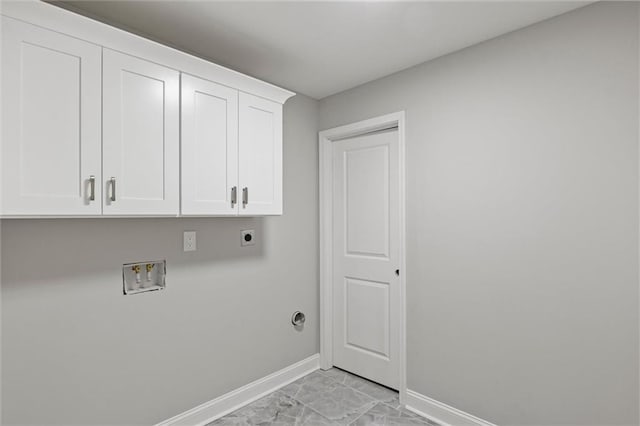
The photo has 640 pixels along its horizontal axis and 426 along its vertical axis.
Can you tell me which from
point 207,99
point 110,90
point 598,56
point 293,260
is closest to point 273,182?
point 207,99

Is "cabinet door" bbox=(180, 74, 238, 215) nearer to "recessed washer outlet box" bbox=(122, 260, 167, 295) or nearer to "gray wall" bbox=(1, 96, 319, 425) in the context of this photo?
"gray wall" bbox=(1, 96, 319, 425)

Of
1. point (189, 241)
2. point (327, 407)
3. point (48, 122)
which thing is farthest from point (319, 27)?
point (327, 407)

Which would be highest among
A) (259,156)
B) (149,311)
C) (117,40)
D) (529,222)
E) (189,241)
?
(117,40)

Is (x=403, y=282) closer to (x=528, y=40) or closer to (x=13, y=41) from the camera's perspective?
(x=528, y=40)

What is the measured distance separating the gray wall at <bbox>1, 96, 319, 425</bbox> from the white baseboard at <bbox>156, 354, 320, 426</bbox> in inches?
1.8

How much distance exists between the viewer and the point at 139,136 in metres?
1.69

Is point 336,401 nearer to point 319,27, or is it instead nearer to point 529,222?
point 529,222

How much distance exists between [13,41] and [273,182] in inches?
54.9

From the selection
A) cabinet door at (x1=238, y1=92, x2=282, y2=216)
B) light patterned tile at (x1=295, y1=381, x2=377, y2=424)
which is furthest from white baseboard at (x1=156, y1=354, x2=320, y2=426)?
cabinet door at (x1=238, y1=92, x2=282, y2=216)

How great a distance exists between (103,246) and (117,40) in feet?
3.42

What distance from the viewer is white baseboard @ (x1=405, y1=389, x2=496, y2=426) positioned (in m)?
2.16

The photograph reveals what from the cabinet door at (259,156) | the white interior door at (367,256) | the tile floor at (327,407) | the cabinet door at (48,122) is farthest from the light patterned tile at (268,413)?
the cabinet door at (48,122)

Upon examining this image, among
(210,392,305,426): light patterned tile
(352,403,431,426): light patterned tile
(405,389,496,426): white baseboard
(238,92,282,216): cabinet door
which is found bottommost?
(352,403,431,426): light patterned tile

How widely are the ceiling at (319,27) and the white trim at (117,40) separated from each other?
0.75ft
